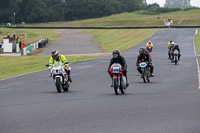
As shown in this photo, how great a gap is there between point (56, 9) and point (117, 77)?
442ft

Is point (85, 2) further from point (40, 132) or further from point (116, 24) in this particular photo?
point (40, 132)

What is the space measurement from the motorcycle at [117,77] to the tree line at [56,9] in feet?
373

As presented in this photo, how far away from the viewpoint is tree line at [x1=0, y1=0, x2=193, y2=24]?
13325 centimetres

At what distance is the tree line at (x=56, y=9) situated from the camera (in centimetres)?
13325

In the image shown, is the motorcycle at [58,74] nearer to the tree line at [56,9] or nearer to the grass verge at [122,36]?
the grass verge at [122,36]

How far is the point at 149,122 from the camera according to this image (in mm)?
9172

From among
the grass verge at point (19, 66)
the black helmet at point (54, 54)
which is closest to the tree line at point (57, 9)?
the grass verge at point (19, 66)

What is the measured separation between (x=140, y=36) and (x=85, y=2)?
74883mm

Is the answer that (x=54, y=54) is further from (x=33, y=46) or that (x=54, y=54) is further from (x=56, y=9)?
(x=56, y=9)

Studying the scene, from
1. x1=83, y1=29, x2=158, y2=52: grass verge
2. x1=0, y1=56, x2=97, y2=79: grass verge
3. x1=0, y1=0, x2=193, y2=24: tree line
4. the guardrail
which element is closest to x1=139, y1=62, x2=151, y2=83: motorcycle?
x1=0, y1=56, x2=97, y2=79: grass verge

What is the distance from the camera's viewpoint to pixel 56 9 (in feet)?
484

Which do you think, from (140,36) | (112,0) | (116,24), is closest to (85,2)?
(112,0)

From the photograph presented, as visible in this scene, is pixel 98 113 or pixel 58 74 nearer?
pixel 98 113

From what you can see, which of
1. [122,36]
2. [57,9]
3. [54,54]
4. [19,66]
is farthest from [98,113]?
[57,9]
